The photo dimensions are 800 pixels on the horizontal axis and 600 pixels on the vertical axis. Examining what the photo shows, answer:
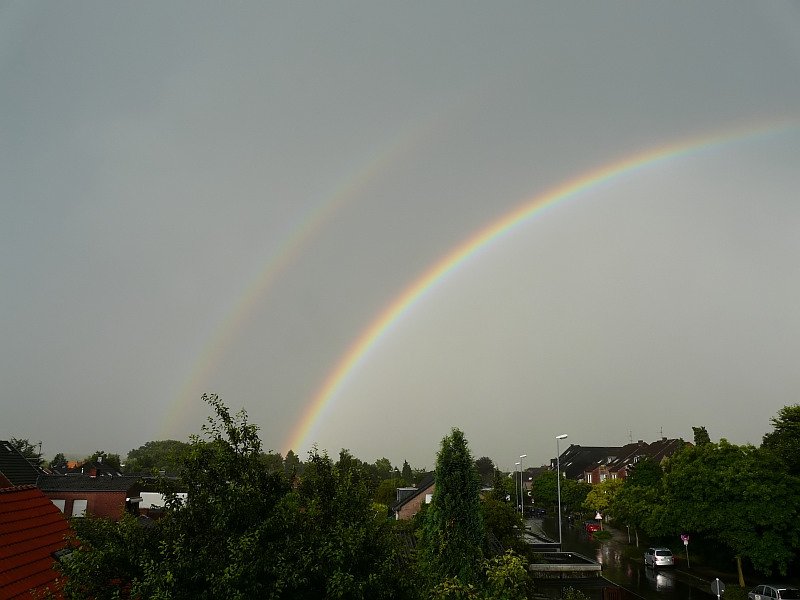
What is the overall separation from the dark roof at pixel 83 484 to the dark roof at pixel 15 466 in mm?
9411

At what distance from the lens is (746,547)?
118ft

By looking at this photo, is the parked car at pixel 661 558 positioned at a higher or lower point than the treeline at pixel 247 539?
lower

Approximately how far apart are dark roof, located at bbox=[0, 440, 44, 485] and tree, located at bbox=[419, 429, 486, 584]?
32.1 m

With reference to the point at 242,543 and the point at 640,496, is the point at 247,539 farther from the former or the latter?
the point at 640,496

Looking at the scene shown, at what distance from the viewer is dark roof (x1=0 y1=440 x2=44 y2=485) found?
39.2 meters

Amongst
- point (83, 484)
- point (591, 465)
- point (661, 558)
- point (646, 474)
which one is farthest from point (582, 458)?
point (83, 484)

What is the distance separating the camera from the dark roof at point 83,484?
53.5 metres

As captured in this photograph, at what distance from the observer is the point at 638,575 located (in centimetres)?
4241

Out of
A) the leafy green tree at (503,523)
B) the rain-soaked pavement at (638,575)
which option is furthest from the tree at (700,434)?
the leafy green tree at (503,523)

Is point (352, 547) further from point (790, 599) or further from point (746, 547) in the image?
point (746, 547)

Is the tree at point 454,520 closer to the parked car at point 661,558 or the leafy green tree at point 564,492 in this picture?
the parked car at point 661,558

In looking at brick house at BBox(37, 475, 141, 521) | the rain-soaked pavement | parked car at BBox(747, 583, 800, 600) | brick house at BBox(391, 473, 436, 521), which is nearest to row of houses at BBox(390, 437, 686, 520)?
brick house at BBox(391, 473, 436, 521)

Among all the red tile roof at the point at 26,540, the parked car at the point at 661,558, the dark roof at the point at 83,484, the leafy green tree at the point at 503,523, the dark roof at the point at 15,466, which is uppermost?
the dark roof at the point at 15,466

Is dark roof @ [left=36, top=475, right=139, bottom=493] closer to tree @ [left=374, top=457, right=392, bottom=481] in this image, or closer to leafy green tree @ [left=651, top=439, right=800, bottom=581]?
leafy green tree @ [left=651, top=439, right=800, bottom=581]
